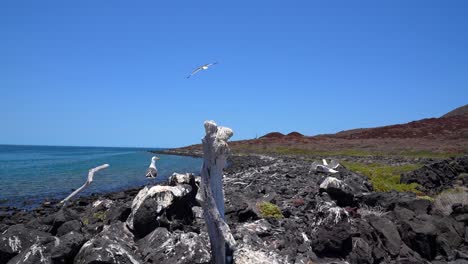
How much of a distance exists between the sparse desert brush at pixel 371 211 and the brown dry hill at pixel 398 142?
3998cm

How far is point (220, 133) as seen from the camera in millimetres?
7266

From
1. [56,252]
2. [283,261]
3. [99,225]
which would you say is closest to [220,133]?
[283,261]

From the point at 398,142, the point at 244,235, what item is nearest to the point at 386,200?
the point at 244,235

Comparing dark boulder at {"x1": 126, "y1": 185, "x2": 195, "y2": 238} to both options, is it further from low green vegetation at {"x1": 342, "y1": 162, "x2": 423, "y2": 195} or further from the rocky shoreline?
low green vegetation at {"x1": 342, "y1": 162, "x2": 423, "y2": 195}

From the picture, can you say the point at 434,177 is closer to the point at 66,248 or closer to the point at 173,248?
the point at 173,248

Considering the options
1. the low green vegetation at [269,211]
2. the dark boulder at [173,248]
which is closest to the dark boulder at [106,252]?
the dark boulder at [173,248]

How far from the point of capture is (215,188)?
7.56 metres

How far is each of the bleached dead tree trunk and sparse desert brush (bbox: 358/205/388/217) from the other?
5.95 metres

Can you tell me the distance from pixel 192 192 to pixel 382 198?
681 cm

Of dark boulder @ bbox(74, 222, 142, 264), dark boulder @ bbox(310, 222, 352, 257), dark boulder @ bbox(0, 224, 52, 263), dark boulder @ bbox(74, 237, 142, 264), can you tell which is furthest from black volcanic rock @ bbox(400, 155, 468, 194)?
dark boulder @ bbox(0, 224, 52, 263)

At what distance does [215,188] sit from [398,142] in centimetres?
6266

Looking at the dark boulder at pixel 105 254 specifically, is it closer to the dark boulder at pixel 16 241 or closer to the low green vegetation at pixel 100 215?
the dark boulder at pixel 16 241

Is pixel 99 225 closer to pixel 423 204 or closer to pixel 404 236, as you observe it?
pixel 404 236

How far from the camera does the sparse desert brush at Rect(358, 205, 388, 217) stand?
12016 mm
